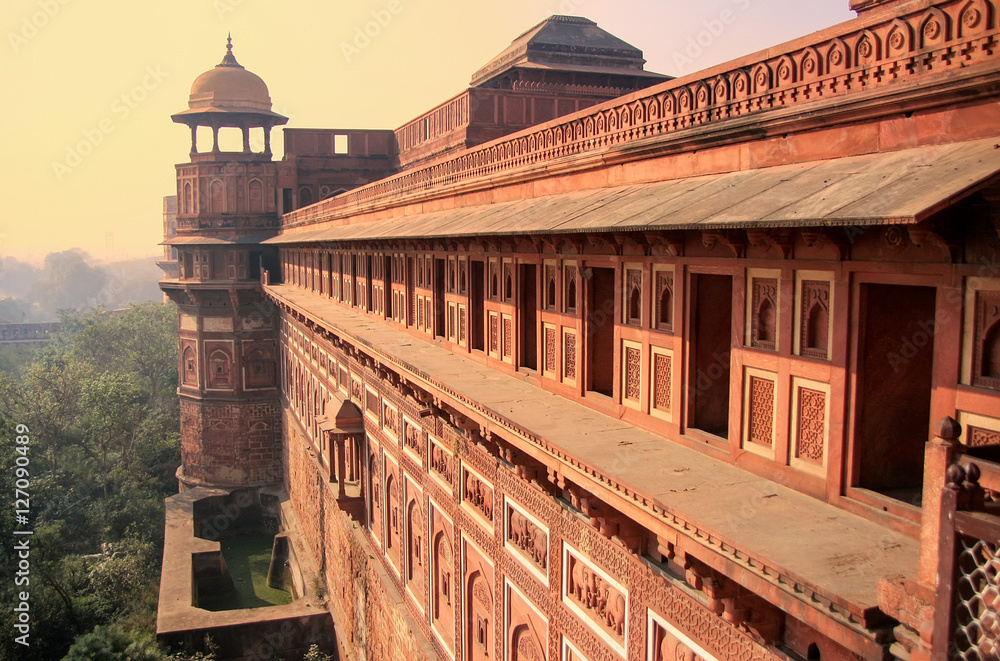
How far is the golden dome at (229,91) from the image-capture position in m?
29.3

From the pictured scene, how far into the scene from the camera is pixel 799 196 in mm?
3947

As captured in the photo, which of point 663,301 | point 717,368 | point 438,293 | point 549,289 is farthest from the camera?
point 438,293

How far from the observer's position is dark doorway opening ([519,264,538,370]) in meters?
8.01

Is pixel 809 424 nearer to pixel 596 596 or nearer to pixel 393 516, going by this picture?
pixel 596 596

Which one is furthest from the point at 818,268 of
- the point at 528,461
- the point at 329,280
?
the point at 329,280

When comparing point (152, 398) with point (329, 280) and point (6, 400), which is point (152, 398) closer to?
point (6, 400)

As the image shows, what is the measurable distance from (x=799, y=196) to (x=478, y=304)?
18.8 ft

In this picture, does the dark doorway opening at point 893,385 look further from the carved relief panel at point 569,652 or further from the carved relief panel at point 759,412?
the carved relief panel at point 569,652

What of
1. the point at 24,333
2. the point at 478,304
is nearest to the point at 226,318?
the point at 478,304

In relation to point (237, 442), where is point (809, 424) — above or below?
above

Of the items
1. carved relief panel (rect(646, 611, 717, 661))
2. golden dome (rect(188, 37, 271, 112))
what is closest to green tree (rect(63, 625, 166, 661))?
carved relief panel (rect(646, 611, 717, 661))

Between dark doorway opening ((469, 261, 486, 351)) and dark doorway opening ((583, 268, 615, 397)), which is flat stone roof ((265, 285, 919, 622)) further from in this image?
dark doorway opening ((469, 261, 486, 351))

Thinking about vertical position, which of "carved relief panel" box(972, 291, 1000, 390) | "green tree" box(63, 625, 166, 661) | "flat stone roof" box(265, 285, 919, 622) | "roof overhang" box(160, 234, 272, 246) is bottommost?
"green tree" box(63, 625, 166, 661)

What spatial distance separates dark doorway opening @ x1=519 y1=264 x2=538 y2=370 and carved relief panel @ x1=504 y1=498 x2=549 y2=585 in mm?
1394
